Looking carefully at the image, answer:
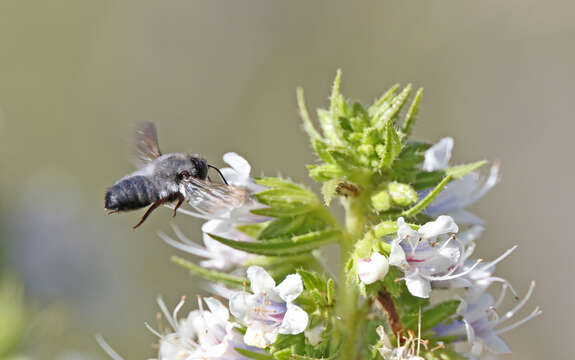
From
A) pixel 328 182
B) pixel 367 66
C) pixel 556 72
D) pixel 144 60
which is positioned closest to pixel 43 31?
pixel 144 60

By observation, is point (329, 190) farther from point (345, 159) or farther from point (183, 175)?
point (183, 175)

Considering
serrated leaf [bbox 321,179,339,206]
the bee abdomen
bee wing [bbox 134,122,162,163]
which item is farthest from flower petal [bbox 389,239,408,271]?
bee wing [bbox 134,122,162,163]

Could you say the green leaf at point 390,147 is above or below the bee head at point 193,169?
below

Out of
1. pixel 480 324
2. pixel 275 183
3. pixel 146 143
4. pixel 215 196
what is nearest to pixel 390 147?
pixel 275 183

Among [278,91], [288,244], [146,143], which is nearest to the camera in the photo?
[288,244]

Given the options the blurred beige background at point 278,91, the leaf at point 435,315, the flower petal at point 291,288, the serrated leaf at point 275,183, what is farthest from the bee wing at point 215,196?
the blurred beige background at point 278,91

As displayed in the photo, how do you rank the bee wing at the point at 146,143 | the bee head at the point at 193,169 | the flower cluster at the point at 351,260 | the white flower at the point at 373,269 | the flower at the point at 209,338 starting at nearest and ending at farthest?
the white flower at the point at 373,269, the flower cluster at the point at 351,260, the flower at the point at 209,338, the bee head at the point at 193,169, the bee wing at the point at 146,143

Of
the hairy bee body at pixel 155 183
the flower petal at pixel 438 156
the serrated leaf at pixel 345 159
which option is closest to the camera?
the serrated leaf at pixel 345 159

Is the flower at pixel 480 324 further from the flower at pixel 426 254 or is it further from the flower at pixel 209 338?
the flower at pixel 209 338
